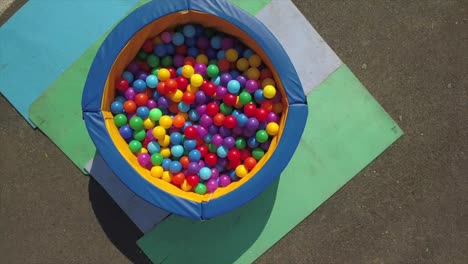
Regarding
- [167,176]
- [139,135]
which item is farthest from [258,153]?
[139,135]

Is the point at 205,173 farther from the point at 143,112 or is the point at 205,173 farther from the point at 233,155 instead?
the point at 143,112

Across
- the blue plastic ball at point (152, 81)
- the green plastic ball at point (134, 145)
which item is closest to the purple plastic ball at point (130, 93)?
the blue plastic ball at point (152, 81)

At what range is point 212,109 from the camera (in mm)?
2990

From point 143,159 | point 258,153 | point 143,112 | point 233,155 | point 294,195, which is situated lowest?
point 294,195

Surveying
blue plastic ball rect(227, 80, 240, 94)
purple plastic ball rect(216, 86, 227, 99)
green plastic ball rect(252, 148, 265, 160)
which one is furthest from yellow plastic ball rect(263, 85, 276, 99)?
green plastic ball rect(252, 148, 265, 160)

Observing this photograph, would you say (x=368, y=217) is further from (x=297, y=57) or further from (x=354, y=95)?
(x=297, y=57)

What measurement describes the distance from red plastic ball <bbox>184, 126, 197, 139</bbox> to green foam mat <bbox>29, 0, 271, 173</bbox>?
86cm

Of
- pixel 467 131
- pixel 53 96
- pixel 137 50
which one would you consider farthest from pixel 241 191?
pixel 467 131

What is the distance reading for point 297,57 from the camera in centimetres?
328

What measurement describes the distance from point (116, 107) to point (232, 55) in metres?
0.96

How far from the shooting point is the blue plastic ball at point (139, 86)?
10.0 feet

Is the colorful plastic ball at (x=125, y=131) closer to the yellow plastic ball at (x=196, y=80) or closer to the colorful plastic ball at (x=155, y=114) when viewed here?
the colorful plastic ball at (x=155, y=114)

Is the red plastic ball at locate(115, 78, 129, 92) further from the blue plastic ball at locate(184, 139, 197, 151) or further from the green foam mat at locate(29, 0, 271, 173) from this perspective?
the blue plastic ball at locate(184, 139, 197, 151)

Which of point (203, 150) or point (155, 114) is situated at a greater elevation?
point (155, 114)
